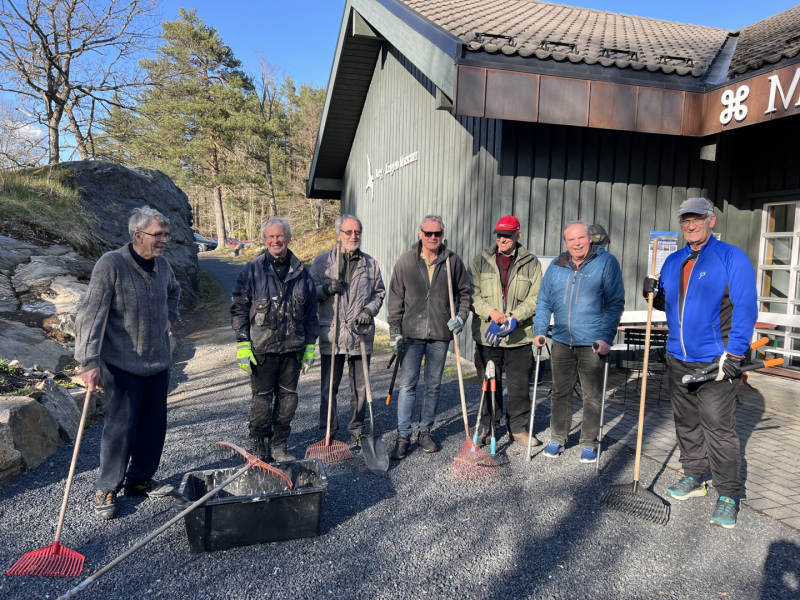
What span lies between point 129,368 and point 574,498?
10.1ft

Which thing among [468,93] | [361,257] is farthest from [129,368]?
[468,93]

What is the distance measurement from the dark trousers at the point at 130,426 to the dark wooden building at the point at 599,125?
3970 mm

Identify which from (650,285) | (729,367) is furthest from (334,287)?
(729,367)

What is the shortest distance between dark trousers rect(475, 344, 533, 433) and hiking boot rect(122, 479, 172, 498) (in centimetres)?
264

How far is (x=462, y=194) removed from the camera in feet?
26.3

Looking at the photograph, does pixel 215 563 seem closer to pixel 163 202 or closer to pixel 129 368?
pixel 129 368

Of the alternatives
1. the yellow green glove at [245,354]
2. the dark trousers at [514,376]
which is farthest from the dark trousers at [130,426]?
the dark trousers at [514,376]

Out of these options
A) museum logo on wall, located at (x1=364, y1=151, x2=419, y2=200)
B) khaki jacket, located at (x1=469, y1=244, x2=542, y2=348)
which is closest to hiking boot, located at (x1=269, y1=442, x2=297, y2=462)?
khaki jacket, located at (x1=469, y1=244, x2=542, y2=348)

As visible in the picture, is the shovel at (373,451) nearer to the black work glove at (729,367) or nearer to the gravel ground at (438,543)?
the gravel ground at (438,543)

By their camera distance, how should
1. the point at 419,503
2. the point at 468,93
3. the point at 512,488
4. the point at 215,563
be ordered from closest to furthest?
the point at 215,563 → the point at 419,503 → the point at 512,488 → the point at 468,93

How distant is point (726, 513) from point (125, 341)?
12.7 ft

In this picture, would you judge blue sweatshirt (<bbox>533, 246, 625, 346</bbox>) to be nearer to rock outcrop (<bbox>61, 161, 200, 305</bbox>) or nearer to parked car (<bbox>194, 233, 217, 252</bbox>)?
rock outcrop (<bbox>61, 161, 200, 305</bbox>)

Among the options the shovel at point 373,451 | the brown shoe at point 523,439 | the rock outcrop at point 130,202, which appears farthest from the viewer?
the rock outcrop at point 130,202

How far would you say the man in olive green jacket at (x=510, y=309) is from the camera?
4.39 metres
